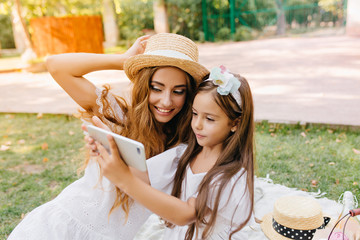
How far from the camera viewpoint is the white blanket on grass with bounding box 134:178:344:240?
2.94 m

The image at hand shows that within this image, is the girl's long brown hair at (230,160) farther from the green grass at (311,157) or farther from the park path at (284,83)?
the park path at (284,83)

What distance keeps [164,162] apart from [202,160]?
0.78 feet

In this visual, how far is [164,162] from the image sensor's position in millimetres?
2105

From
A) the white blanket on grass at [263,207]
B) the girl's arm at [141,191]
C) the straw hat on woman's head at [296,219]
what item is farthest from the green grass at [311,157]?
the girl's arm at [141,191]

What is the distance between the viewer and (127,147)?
4.40ft

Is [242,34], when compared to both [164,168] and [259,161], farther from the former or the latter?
[164,168]

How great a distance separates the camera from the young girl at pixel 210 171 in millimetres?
1605

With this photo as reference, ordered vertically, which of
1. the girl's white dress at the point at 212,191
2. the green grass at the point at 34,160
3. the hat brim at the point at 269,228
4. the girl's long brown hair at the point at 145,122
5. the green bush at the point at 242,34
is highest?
the girl's long brown hair at the point at 145,122

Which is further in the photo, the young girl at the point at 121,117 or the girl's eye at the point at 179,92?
the girl's eye at the point at 179,92

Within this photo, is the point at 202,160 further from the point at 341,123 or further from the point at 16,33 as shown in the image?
the point at 16,33

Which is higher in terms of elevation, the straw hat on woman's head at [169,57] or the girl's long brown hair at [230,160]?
the straw hat on woman's head at [169,57]

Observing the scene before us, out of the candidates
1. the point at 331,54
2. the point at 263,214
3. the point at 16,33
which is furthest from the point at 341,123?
the point at 16,33

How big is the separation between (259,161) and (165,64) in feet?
7.93

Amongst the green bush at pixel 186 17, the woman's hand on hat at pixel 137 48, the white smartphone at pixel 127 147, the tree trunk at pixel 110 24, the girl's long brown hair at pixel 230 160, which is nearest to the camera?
the white smartphone at pixel 127 147
